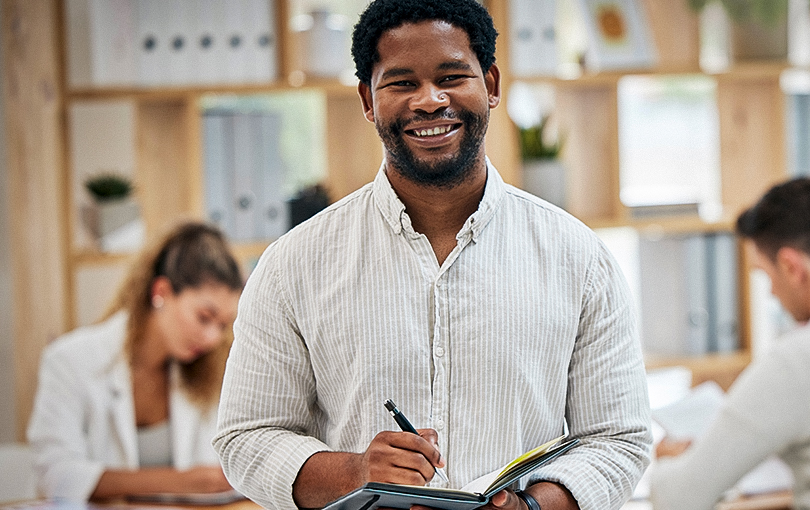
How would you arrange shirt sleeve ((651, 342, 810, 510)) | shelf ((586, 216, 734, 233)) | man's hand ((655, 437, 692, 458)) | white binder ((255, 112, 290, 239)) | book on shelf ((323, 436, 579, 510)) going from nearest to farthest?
A: book on shelf ((323, 436, 579, 510)) → shirt sleeve ((651, 342, 810, 510)) → man's hand ((655, 437, 692, 458)) → white binder ((255, 112, 290, 239)) → shelf ((586, 216, 734, 233))

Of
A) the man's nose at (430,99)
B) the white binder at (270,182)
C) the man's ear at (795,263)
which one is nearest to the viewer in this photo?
the man's nose at (430,99)

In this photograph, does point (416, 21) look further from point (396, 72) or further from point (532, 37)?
point (532, 37)

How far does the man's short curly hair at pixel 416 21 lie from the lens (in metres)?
1.15

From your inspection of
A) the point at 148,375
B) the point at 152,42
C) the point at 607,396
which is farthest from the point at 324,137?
the point at 607,396

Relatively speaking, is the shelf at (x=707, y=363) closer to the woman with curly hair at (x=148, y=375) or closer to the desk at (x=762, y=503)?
the desk at (x=762, y=503)

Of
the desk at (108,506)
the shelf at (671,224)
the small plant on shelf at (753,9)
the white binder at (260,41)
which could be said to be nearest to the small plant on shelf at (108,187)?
the white binder at (260,41)

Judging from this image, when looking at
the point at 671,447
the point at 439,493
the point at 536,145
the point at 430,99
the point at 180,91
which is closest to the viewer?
the point at 439,493

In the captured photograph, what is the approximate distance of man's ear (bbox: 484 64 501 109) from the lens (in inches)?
48.2

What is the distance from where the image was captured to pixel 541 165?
105 inches

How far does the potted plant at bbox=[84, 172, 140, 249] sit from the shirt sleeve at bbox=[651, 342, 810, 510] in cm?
170

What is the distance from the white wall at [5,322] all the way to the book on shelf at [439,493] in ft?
6.07

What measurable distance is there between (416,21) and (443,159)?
18 centimetres

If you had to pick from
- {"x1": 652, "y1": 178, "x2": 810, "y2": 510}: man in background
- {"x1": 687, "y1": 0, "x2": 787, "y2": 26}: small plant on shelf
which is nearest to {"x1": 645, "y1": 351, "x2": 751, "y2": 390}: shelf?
{"x1": 652, "y1": 178, "x2": 810, "y2": 510}: man in background

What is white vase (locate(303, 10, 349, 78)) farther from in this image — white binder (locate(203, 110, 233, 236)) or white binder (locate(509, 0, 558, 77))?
Answer: white binder (locate(509, 0, 558, 77))
